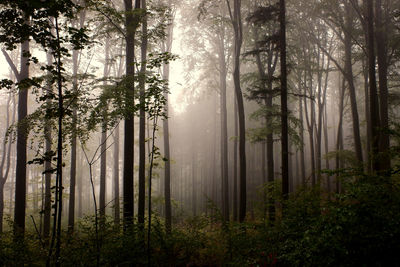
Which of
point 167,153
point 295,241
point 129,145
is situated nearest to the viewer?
point 295,241

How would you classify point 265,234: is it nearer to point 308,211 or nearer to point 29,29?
point 308,211

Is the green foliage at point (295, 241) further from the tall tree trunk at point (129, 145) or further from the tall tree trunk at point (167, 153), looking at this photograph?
the tall tree trunk at point (167, 153)

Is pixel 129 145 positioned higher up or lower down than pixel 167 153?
higher up

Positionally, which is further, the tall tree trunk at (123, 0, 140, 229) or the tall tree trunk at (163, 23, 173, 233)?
the tall tree trunk at (163, 23, 173, 233)

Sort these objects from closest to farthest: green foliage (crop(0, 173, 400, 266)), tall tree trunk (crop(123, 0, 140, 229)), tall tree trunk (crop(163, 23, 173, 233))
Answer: green foliage (crop(0, 173, 400, 266)) → tall tree trunk (crop(123, 0, 140, 229)) → tall tree trunk (crop(163, 23, 173, 233))

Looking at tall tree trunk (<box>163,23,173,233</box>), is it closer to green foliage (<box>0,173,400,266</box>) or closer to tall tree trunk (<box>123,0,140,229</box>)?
tall tree trunk (<box>123,0,140,229</box>)

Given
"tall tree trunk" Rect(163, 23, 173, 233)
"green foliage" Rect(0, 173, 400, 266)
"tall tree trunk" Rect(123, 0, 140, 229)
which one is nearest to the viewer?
"green foliage" Rect(0, 173, 400, 266)

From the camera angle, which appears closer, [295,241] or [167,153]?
[295,241]

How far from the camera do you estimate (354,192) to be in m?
3.78

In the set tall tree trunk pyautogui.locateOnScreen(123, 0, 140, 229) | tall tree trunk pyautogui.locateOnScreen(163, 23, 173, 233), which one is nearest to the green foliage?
tall tree trunk pyautogui.locateOnScreen(123, 0, 140, 229)

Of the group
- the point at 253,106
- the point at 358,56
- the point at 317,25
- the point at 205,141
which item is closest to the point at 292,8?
the point at 317,25

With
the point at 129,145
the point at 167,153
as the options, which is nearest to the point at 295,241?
the point at 129,145

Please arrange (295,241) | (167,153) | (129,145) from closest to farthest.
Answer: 1. (295,241)
2. (129,145)
3. (167,153)

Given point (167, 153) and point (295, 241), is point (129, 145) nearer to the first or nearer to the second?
point (167, 153)
